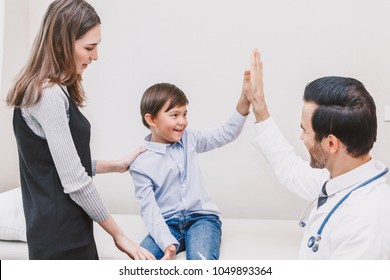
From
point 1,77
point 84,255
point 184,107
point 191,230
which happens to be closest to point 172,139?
point 184,107

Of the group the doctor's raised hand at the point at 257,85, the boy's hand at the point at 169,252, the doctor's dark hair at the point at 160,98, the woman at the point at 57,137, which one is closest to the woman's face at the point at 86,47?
the woman at the point at 57,137

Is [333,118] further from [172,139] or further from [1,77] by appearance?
[1,77]

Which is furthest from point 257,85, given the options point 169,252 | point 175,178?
point 169,252

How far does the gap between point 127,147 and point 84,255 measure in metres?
0.34

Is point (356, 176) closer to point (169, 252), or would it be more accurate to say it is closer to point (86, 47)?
point (169, 252)

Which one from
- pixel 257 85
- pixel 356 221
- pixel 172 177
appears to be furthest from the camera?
pixel 172 177

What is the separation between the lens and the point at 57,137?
771 millimetres

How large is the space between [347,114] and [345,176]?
0.12 m

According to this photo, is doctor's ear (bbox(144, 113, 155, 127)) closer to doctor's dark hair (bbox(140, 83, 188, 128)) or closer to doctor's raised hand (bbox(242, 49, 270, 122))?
doctor's dark hair (bbox(140, 83, 188, 128))

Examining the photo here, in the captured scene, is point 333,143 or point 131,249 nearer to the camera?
point 333,143

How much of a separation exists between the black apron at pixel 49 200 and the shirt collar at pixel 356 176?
1.62ft

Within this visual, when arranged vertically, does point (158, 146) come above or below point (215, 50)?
below

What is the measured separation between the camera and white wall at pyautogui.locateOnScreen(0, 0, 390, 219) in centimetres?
109

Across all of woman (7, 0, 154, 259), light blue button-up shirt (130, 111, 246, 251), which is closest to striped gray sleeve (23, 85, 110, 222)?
woman (7, 0, 154, 259)
